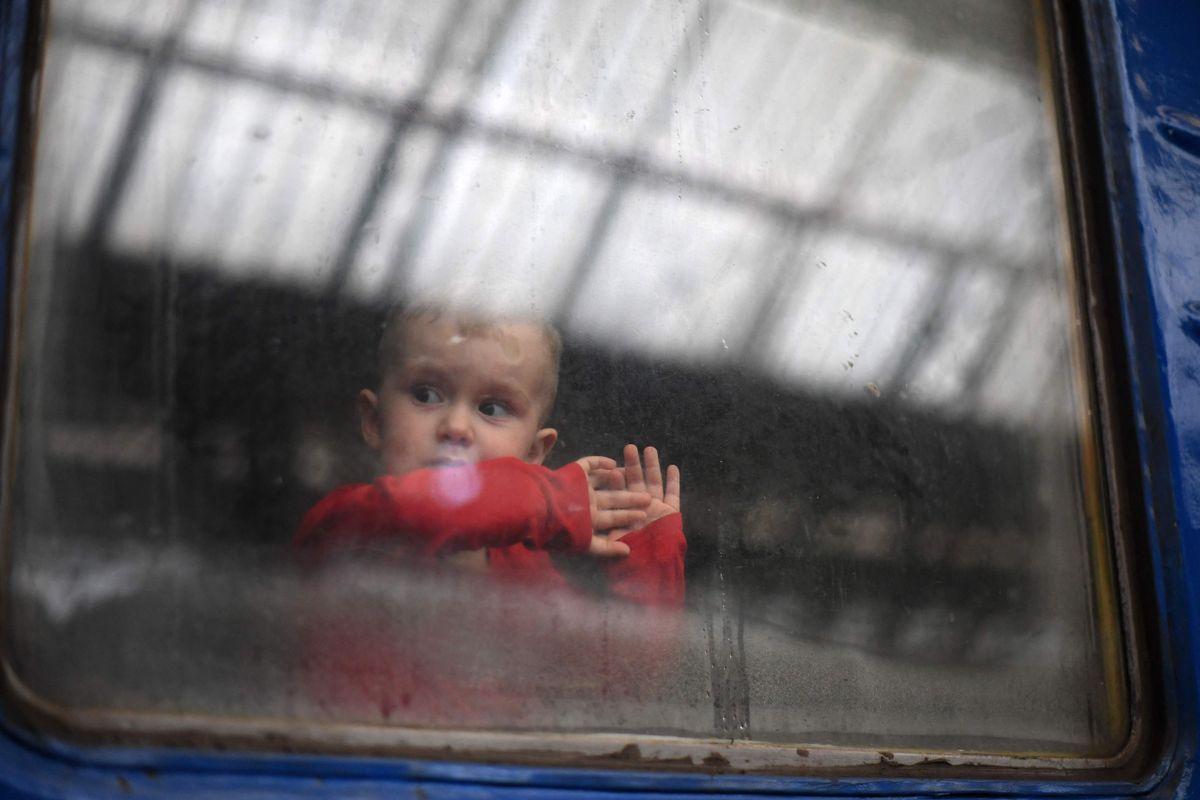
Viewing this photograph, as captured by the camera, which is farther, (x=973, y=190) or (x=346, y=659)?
(x=973, y=190)

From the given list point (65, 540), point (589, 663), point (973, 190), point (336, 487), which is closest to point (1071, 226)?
point (973, 190)

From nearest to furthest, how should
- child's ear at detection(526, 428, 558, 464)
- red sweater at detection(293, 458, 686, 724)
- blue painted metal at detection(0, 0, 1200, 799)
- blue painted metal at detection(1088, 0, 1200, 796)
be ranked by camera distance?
1. blue painted metal at detection(0, 0, 1200, 799)
2. red sweater at detection(293, 458, 686, 724)
3. child's ear at detection(526, 428, 558, 464)
4. blue painted metal at detection(1088, 0, 1200, 796)

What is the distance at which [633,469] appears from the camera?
0.84 m

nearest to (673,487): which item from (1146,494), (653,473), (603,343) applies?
(653,473)

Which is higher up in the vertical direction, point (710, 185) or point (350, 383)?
point (710, 185)

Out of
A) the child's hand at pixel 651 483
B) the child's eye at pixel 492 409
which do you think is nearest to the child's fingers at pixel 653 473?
the child's hand at pixel 651 483

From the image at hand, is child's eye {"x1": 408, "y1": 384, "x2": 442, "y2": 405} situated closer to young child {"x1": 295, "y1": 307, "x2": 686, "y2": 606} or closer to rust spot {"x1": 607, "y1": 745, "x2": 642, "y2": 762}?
young child {"x1": 295, "y1": 307, "x2": 686, "y2": 606}

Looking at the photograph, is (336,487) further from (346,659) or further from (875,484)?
(875,484)

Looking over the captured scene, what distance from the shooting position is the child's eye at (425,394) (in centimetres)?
77

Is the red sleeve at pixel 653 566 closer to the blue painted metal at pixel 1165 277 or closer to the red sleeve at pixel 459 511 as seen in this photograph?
the red sleeve at pixel 459 511

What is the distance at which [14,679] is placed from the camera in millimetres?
595

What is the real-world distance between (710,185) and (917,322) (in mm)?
259

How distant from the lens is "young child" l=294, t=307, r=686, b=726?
0.71 meters

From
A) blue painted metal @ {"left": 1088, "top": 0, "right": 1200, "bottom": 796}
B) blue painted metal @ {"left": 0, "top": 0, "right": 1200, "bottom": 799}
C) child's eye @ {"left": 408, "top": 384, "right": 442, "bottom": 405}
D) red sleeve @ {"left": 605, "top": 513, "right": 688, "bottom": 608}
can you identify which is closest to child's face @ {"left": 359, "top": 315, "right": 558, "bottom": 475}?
child's eye @ {"left": 408, "top": 384, "right": 442, "bottom": 405}
